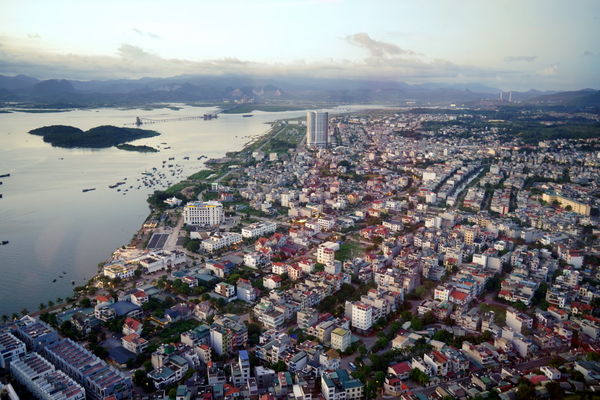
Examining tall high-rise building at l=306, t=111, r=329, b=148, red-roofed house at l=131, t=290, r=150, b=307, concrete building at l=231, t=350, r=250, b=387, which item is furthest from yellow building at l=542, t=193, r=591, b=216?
tall high-rise building at l=306, t=111, r=329, b=148

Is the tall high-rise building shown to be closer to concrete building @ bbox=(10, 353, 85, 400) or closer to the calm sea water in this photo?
the calm sea water

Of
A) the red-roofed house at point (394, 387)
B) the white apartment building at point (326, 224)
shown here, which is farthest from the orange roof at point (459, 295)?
the white apartment building at point (326, 224)

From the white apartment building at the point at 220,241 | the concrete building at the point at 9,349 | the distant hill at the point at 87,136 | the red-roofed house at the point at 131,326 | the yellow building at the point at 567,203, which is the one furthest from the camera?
the distant hill at the point at 87,136

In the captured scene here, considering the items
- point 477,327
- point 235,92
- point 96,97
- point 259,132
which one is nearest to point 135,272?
point 477,327

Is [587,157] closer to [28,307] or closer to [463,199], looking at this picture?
[463,199]

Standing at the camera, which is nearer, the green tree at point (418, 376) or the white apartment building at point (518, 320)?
the green tree at point (418, 376)

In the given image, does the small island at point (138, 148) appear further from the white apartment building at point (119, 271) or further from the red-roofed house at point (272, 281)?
the red-roofed house at point (272, 281)

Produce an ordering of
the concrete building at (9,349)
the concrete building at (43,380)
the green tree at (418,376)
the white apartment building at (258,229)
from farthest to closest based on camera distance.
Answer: the white apartment building at (258,229) < the concrete building at (9,349) < the green tree at (418,376) < the concrete building at (43,380)
